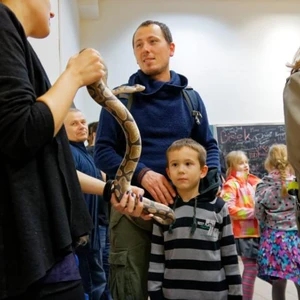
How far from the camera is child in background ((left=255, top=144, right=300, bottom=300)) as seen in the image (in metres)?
3.08

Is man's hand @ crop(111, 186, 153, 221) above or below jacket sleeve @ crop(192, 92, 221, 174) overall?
below

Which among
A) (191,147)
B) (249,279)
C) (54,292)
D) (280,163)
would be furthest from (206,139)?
(249,279)

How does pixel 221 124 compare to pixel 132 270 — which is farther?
pixel 221 124

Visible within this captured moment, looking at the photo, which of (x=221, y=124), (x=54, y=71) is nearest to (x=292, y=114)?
(x=54, y=71)

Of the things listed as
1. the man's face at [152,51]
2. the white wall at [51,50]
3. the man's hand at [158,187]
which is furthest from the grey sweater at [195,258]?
the white wall at [51,50]

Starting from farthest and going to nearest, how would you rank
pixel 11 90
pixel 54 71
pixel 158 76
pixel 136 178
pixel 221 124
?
pixel 221 124 < pixel 54 71 < pixel 158 76 < pixel 136 178 < pixel 11 90

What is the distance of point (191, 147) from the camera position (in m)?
1.88

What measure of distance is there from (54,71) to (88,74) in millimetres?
2689

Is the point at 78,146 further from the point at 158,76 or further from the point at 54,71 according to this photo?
the point at 158,76

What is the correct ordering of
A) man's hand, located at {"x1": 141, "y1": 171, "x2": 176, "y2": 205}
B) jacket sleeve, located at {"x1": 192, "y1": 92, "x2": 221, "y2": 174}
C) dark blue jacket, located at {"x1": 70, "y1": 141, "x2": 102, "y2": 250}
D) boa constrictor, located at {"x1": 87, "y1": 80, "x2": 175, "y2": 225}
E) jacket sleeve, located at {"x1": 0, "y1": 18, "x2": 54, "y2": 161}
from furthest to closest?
dark blue jacket, located at {"x1": 70, "y1": 141, "x2": 102, "y2": 250}, jacket sleeve, located at {"x1": 192, "y1": 92, "x2": 221, "y2": 174}, man's hand, located at {"x1": 141, "y1": 171, "x2": 176, "y2": 205}, boa constrictor, located at {"x1": 87, "y1": 80, "x2": 175, "y2": 225}, jacket sleeve, located at {"x1": 0, "y1": 18, "x2": 54, "y2": 161}

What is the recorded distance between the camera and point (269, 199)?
326cm

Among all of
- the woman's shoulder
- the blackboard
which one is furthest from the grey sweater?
the blackboard

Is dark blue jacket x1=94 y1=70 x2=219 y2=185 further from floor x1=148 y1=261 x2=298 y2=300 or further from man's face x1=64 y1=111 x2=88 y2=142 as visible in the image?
floor x1=148 y1=261 x2=298 y2=300

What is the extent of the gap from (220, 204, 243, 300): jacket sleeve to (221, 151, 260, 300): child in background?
1.84 m
